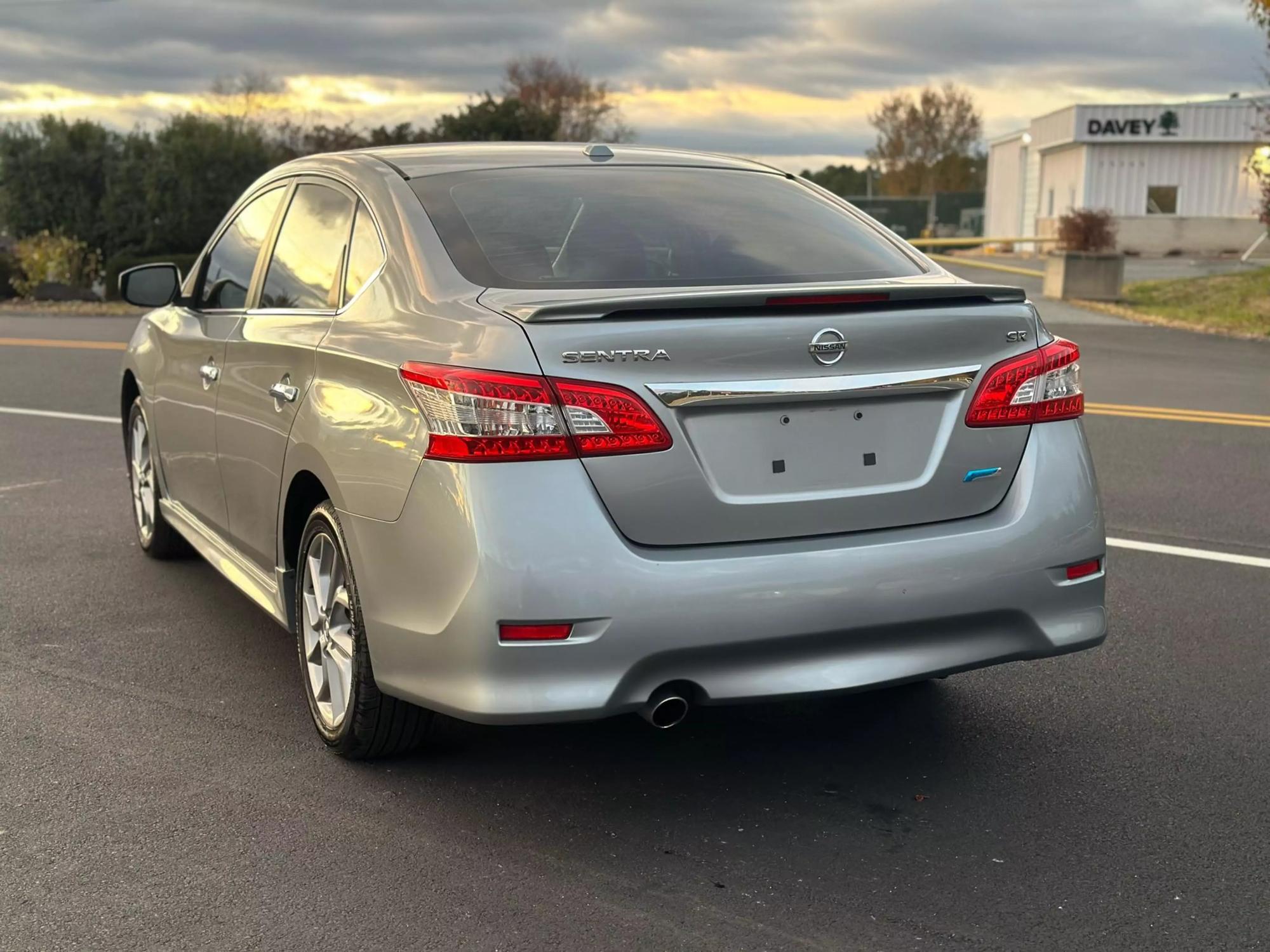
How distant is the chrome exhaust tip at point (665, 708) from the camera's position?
3.46 meters

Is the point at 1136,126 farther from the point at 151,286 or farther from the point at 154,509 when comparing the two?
the point at 151,286

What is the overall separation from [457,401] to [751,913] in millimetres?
1349

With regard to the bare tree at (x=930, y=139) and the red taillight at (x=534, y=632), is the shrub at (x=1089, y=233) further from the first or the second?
the bare tree at (x=930, y=139)

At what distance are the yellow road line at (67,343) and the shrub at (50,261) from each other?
33.7 feet

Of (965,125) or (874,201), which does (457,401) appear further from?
(965,125)

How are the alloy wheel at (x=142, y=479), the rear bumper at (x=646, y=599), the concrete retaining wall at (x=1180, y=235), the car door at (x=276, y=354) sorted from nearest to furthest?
the rear bumper at (x=646, y=599) → the car door at (x=276, y=354) → the alloy wheel at (x=142, y=479) → the concrete retaining wall at (x=1180, y=235)

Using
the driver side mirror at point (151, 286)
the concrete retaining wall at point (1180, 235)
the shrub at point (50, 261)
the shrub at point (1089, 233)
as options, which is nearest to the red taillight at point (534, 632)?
the driver side mirror at point (151, 286)

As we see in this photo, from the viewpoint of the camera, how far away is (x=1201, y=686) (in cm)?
480

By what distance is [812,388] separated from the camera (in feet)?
11.5

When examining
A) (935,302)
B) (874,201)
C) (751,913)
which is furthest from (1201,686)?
(874,201)

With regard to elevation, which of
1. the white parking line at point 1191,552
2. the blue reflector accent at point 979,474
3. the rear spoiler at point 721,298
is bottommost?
the white parking line at point 1191,552

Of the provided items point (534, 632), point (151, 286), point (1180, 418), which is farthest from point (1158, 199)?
point (534, 632)

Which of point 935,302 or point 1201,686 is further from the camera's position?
point 1201,686

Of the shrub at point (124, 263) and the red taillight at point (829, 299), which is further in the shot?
the shrub at point (124, 263)
